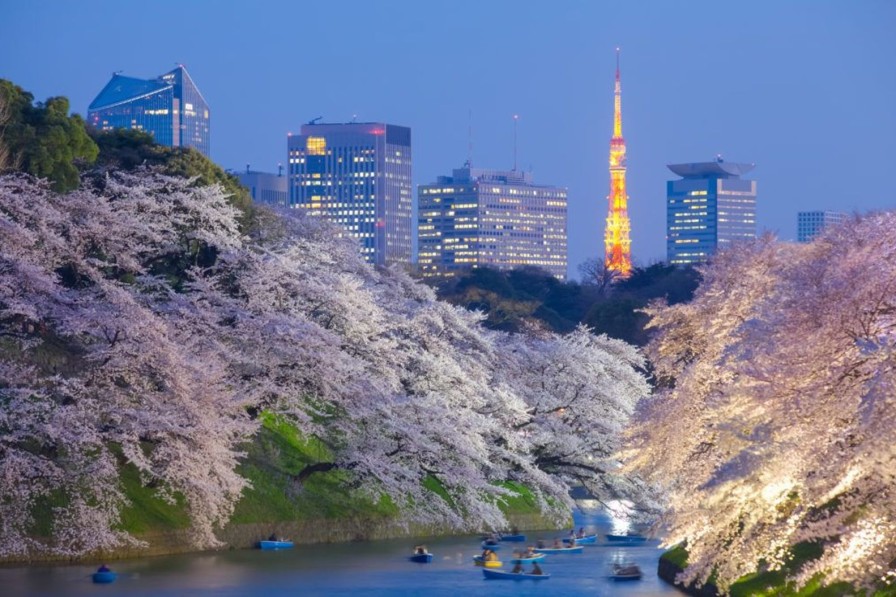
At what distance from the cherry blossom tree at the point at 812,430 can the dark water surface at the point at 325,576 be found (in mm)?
6002

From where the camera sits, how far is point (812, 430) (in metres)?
21.2

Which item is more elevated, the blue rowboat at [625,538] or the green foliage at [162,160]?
the green foliage at [162,160]

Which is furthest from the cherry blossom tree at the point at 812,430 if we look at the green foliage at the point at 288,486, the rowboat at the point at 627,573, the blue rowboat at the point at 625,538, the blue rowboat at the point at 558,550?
the blue rowboat at the point at 625,538

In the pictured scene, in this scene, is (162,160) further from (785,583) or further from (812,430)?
(812,430)

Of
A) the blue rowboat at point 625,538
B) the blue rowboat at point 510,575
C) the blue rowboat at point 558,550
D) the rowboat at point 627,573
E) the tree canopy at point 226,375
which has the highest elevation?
the tree canopy at point 226,375

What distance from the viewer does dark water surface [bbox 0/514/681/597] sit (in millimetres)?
32969

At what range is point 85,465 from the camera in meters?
35.7

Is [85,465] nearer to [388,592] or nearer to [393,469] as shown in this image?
[388,592]

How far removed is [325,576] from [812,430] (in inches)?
703

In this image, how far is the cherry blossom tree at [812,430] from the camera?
1981cm

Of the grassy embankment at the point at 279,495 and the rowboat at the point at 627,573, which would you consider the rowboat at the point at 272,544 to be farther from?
the rowboat at the point at 627,573

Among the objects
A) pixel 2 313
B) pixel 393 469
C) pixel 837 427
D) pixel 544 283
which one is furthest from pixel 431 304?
pixel 544 283

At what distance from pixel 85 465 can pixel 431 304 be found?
20144mm

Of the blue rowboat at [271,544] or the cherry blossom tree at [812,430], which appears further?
the blue rowboat at [271,544]
